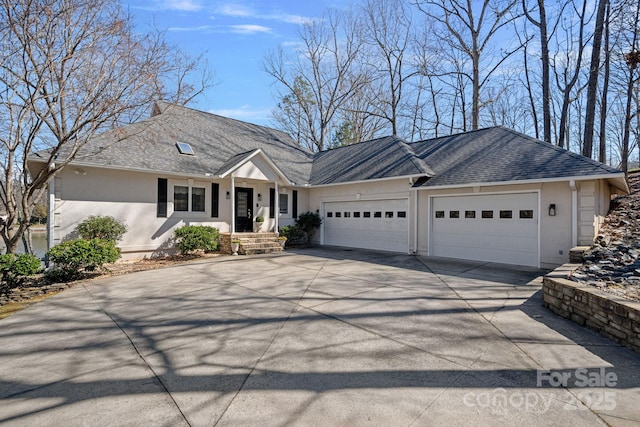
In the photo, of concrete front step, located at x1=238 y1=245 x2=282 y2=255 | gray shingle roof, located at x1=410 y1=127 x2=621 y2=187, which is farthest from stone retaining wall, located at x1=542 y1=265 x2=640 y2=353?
concrete front step, located at x1=238 y1=245 x2=282 y2=255

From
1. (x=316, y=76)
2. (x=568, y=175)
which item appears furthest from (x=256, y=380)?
(x=316, y=76)

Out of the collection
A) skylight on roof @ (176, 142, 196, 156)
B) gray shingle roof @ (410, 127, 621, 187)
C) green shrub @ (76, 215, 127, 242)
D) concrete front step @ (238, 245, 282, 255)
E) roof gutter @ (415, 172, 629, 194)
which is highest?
skylight on roof @ (176, 142, 196, 156)

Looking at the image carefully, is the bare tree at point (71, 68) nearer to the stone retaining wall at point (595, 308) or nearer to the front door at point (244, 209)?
the front door at point (244, 209)

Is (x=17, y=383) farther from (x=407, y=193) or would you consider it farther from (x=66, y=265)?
(x=407, y=193)

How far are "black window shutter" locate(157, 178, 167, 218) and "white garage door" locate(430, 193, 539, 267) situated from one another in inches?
376

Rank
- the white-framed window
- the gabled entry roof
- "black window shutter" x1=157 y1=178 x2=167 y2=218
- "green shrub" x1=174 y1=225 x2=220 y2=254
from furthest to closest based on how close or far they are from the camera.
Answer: the white-framed window → "black window shutter" x1=157 y1=178 x2=167 y2=218 → "green shrub" x1=174 y1=225 x2=220 y2=254 → the gabled entry roof

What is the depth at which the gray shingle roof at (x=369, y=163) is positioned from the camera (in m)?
12.1

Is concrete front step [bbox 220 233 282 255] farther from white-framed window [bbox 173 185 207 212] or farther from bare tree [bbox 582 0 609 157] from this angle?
bare tree [bbox 582 0 609 157]

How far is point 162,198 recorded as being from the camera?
1139 centimetres

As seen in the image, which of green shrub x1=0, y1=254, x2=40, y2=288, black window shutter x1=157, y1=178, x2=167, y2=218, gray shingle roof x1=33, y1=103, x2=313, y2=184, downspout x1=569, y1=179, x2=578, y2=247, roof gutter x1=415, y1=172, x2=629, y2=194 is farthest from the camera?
black window shutter x1=157, y1=178, x2=167, y2=218

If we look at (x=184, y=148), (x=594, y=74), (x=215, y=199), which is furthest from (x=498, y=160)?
(x=184, y=148)

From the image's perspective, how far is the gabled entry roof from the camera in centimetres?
933

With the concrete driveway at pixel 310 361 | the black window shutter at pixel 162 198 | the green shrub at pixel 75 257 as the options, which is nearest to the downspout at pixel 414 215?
the concrete driveway at pixel 310 361

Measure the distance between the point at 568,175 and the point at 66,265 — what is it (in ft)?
41.9
